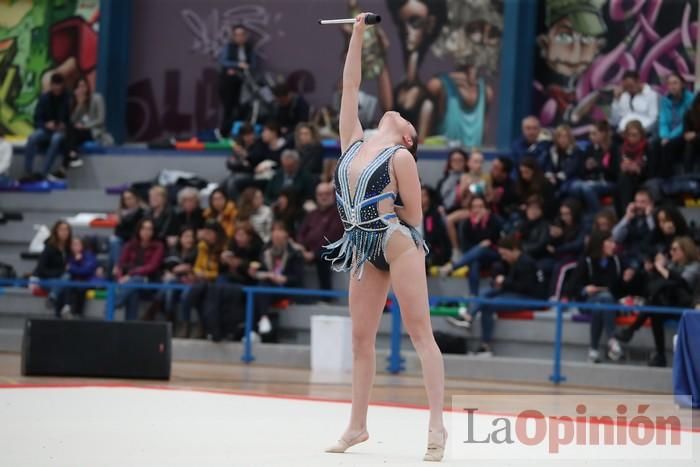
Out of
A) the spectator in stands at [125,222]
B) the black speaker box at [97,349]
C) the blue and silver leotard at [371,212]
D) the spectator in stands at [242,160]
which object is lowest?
the black speaker box at [97,349]

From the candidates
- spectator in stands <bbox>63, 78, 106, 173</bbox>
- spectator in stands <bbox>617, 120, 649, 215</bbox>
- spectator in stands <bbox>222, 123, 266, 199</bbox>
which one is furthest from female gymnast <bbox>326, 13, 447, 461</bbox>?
spectator in stands <bbox>63, 78, 106, 173</bbox>

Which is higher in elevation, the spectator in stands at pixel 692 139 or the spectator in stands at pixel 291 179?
the spectator in stands at pixel 692 139

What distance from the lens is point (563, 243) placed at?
566 inches

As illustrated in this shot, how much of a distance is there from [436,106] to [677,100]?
175 inches

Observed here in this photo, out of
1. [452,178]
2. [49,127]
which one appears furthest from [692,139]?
[49,127]

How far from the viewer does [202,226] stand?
16.1m

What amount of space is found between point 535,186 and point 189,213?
14.3ft

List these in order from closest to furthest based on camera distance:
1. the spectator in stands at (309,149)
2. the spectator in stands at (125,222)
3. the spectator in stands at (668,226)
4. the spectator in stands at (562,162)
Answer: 1. the spectator in stands at (668,226)
2. the spectator in stands at (562,162)
3. the spectator in stands at (125,222)
4. the spectator in stands at (309,149)

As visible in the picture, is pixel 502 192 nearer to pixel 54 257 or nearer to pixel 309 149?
pixel 309 149

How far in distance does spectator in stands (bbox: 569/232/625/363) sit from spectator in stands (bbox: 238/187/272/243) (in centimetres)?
400

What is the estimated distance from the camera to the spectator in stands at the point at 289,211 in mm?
15719

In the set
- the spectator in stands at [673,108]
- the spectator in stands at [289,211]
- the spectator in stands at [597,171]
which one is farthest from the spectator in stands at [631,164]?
the spectator in stands at [289,211]

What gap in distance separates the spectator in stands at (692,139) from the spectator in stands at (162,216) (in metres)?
6.18

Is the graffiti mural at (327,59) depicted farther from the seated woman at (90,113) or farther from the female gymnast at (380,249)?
the female gymnast at (380,249)
